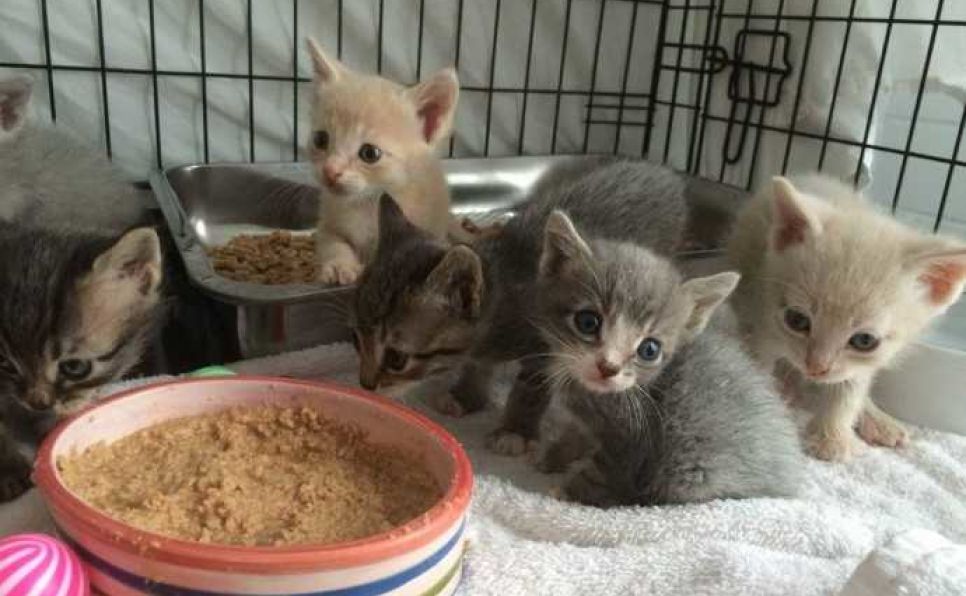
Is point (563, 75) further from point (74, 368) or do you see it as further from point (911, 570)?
point (911, 570)

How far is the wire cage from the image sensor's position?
2072 mm

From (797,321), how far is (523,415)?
0.51 m

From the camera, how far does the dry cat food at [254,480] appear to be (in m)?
0.91

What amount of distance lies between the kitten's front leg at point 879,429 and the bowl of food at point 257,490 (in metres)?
0.96

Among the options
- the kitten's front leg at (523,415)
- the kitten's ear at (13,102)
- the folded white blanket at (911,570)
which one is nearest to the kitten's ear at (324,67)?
the kitten's ear at (13,102)

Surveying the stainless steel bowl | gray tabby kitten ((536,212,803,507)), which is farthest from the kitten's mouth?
the stainless steel bowl

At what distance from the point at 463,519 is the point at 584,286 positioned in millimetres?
441

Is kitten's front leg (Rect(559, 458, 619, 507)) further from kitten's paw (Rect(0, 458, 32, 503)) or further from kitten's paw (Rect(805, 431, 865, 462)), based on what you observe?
kitten's paw (Rect(0, 458, 32, 503))

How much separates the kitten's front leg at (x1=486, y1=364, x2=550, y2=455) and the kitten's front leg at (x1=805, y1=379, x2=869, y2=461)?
51 centimetres

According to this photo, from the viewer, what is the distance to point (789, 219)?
1.50 m

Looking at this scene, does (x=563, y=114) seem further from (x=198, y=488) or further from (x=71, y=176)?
(x=198, y=488)

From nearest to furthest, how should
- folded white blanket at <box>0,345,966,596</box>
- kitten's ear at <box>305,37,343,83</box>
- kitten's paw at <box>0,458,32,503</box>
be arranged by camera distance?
folded white blanket at <box>0,345,966,596</box>
kitten's paw at <box>0,458,32,503</box>
kitten's ear at <box>305,37,343,83</box>

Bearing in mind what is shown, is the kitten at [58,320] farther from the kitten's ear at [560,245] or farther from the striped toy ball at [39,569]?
the kitten's ear at [560,245]

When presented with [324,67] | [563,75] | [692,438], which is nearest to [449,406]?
[692,438]
